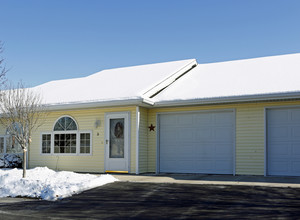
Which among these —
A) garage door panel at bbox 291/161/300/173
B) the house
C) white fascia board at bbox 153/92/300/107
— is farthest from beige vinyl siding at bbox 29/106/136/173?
garage door panel at bbox 291/161/300/173

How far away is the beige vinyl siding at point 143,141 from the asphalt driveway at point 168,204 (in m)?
3.76

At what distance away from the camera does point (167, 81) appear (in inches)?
579

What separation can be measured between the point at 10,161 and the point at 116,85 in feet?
18.5

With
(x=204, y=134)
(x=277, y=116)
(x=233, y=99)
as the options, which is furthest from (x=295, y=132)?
(x=204, y=134)

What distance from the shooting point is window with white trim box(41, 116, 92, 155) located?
1419cm

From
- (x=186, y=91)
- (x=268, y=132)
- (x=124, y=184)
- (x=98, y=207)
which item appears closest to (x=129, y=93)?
(x=186, y=91)

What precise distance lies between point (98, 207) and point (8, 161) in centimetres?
929

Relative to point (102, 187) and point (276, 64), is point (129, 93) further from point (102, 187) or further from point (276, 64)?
point (276, 64)

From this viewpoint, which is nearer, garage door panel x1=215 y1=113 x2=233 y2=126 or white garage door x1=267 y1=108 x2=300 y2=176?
white garage door x1=267 y1=108 x2=300 y2=176

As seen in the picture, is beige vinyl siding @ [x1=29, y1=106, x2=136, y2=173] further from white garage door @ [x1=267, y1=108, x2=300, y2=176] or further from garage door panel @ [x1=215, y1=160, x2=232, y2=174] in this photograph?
white garage door @ [x1=267, y1=108, x2=300, y2=176]

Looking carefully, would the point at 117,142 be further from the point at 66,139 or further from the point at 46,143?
the point at 46,143

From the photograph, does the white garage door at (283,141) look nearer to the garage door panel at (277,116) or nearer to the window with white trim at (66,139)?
the garage door panel at (277,116)

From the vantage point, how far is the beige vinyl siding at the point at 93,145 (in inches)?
523

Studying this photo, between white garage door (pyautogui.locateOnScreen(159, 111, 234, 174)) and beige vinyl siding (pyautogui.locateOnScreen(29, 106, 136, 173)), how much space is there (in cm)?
134
